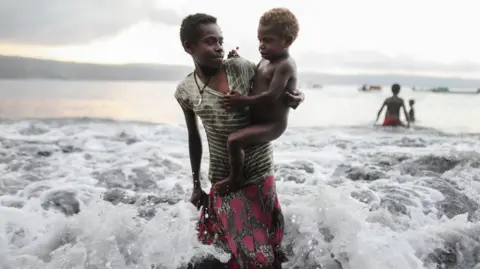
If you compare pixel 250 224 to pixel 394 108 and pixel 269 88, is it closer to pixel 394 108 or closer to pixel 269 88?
pixel 269 88

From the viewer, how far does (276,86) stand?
2.11 metres

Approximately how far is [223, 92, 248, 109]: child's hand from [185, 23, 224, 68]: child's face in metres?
0.23

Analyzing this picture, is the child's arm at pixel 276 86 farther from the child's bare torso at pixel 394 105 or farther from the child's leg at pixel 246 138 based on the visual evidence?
the child's bare torso at pixel 394 105

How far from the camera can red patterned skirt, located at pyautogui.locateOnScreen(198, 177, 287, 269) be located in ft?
7.72

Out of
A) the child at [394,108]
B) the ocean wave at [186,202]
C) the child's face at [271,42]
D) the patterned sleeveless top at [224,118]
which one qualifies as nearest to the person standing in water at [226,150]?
the patterned sleeveless top at [224,118]

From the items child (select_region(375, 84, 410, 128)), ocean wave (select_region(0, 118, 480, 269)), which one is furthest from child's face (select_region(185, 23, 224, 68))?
child (select_region(375, 84, 410, 128))

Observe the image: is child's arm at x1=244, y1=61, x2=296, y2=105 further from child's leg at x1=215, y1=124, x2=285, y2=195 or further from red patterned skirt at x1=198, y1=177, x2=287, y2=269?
red patterned skirt at x1=198, y1=177, x2=287, y2=269

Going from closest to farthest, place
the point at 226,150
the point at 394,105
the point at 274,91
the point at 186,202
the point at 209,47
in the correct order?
1. the point at 274,91
2. the point at 209,47
3. the point at 226,150
4. the point at 186,202
5. the point at 394,105

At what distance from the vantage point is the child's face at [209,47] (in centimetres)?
225

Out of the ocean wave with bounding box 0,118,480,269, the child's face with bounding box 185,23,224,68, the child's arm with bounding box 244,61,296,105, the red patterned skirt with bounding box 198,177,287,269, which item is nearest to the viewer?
the child's arm with bounding box 244,61,296,105

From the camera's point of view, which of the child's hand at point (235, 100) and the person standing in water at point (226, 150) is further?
the person standing in water at point (226, 150)

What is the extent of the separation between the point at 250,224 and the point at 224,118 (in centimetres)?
59

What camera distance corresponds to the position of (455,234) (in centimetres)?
398

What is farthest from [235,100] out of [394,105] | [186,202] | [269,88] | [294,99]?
[394,105]
